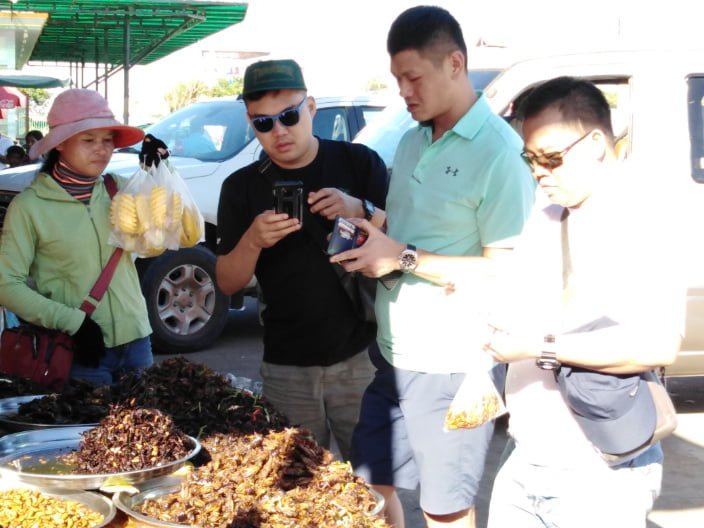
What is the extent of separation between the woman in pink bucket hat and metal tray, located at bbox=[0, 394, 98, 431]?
486mm

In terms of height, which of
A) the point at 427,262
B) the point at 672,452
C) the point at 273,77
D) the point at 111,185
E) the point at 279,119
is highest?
the point at 273,77

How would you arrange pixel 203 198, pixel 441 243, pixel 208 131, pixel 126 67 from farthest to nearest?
1. pixel 126 67
2. pixel 208 131
3. pixel 203 198
4. pixel 441 243

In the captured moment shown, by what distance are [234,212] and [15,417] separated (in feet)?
3.59

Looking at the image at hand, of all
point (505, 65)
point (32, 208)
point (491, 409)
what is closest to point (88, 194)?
point (32, 208)

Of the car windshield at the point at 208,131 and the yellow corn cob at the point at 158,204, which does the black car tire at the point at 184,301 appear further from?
the yellow corn cob at the point at 158,204

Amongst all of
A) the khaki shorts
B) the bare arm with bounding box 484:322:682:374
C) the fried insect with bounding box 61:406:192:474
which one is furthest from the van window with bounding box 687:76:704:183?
the fried insect with bounding box 61:406:192:474

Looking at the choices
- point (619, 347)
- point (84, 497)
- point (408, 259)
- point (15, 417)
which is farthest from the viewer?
point (15, 417)

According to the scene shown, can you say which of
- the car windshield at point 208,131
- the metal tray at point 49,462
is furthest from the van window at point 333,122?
the metal tray at point 49,462

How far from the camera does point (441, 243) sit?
10.4 ft

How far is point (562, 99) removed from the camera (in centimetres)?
265

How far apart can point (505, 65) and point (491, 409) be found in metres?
4.13

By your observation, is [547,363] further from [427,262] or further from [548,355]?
[427,262]

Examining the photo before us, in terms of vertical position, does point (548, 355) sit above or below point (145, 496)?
above

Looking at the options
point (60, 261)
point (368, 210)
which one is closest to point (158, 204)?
point (60, 261)
